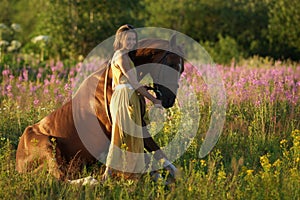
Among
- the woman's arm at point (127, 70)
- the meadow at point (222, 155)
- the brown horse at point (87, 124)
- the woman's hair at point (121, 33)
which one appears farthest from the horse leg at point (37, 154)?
the woman's hair at point (121, 33)

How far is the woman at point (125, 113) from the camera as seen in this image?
502 centimetres

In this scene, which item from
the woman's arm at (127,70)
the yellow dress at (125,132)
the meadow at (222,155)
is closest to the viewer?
the meadow at (222,155)

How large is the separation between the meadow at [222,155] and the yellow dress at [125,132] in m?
0.16

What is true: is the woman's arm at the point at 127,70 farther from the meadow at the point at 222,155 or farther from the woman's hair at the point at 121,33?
the meadow at the point at 222,155

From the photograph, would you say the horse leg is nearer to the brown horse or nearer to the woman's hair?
the brown horse

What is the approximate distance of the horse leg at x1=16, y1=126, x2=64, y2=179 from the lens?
5320mm

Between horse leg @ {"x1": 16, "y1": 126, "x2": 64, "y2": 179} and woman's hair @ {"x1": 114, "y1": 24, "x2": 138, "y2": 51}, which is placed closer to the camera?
woman's hair @ {"x1": 114, "y1": 24, "x2": 138, "y2": 51}

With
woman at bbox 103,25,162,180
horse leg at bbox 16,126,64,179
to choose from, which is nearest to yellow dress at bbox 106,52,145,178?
woman at bbox 103,25,162,180

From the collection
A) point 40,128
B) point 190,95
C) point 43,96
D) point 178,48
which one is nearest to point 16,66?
point 43,96

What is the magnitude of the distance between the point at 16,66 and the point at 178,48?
8.78 metres

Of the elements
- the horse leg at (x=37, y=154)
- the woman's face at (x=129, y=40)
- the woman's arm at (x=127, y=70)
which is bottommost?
the horse leg at (x=37, y=154)

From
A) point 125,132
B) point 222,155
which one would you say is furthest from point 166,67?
point 222,155

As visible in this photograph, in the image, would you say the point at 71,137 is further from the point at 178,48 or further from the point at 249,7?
the point at 249,7

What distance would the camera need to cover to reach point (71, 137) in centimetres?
555
